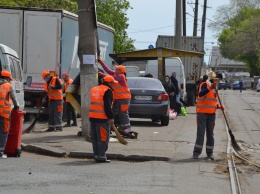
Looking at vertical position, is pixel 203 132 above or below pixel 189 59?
below

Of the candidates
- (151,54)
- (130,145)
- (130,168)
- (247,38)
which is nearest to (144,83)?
(151,54)

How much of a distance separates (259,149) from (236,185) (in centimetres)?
577

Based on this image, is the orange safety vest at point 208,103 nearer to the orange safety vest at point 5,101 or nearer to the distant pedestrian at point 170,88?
the orange safety vest at point 5,101

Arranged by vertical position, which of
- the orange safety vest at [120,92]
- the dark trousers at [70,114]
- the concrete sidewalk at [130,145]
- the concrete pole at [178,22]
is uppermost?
the concrete pole at [178,22]

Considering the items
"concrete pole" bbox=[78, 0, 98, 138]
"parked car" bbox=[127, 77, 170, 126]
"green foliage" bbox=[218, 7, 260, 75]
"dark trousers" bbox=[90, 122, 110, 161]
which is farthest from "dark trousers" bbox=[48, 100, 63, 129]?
"green foliage" bbox=[218, 7, 260, 75]

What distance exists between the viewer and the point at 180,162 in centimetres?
1278

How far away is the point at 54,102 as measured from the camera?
699 inches

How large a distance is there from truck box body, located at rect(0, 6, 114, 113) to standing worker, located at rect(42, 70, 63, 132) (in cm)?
248

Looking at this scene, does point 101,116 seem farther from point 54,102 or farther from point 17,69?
point 54,102

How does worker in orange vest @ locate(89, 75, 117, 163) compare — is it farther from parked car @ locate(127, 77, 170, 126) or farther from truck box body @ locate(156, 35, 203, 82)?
truck box body @ locate(156, 35, 203, 82)

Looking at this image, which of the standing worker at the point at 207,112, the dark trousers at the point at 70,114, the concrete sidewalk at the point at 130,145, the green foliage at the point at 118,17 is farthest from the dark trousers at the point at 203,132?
the green foliage at the point at 118,17

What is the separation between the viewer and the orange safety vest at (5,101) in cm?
1245

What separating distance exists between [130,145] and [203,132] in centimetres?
189

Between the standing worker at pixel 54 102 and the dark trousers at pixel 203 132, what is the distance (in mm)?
5209
